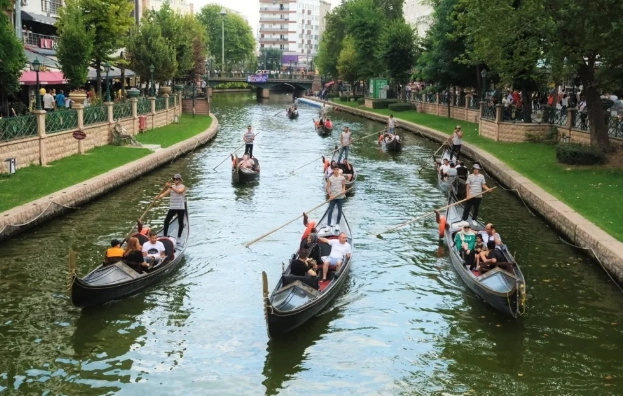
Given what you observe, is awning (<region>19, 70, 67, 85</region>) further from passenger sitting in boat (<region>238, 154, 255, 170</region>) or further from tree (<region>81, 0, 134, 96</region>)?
passenger sitting in boat (<region>238, 154, 255, 170</region>)

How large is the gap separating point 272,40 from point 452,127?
142156 millimetres

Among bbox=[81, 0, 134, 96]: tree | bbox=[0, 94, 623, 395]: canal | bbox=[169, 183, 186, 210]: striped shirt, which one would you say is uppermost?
bbox=[81, 0, 134, 96]: tree

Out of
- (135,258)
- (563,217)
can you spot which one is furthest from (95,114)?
(563,217)

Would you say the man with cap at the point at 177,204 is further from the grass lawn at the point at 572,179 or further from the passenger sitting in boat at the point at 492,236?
the grass lawn at the point at 572,179

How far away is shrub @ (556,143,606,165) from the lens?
29.3 metres

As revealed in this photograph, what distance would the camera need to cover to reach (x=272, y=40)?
188 metres

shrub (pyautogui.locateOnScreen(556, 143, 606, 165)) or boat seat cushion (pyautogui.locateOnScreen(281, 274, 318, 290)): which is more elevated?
shrub (pyautogui.locateOnScreen(556, 143, 606, 165))

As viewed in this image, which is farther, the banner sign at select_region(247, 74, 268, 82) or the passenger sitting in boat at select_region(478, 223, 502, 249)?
the banner sign at select_region(247, 74, 268, 82)

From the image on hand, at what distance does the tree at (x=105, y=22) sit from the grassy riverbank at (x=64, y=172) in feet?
16.4

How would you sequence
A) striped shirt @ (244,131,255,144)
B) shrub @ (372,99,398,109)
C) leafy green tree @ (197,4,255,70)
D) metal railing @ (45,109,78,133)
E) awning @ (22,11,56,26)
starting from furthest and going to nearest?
1. leafy green tree @ (197,4,255,70)
2. shrub @ (372,99,398,109)
3. awning @ (22,11,56,26)
4. striped shirt @ (244,131,255,144)
5. metal railing @ (45,109,78,133)

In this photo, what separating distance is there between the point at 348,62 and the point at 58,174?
6639 cm

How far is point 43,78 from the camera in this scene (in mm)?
39812

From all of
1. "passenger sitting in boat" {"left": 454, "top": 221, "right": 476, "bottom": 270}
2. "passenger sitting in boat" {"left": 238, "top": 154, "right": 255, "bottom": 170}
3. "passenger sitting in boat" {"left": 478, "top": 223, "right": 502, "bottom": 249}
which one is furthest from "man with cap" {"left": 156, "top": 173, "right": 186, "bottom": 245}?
"passenger sitting in boat" {"left": 238, "top": 154, "right": 255, "bottom": 170}

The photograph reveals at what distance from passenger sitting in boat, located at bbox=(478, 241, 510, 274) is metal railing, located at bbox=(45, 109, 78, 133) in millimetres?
19042
